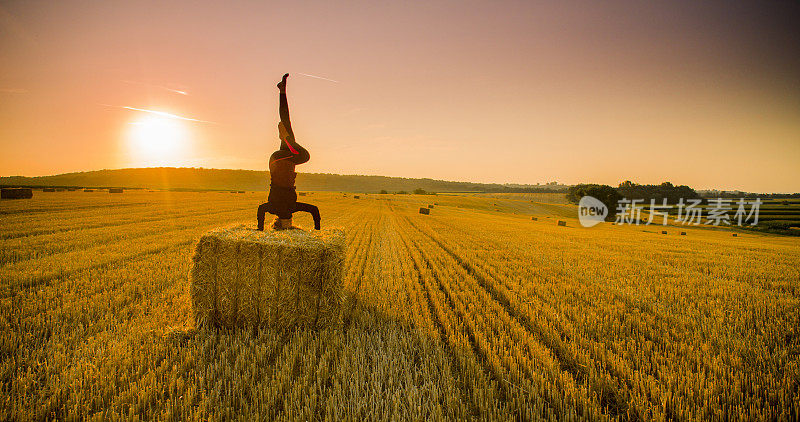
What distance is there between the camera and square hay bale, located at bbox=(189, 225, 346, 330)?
13.5 feet

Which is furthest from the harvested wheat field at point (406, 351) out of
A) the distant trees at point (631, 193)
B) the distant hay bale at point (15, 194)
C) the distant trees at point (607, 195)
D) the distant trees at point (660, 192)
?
the distant trees at point (660, 192)

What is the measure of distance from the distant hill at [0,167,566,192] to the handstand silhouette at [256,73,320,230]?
99.7 meters

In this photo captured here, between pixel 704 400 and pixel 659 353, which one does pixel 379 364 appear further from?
pixel 659 353

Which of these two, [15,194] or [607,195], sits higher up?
[607,195]

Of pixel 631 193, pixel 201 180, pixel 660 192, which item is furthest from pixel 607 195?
pixel 201 180

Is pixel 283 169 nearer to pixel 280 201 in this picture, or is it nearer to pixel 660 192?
pixel 280 201

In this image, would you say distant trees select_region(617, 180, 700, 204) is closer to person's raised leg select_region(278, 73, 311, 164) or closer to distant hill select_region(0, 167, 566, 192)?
distant hill select_region(0, 167, 566, 192)

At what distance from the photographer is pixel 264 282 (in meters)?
4.16

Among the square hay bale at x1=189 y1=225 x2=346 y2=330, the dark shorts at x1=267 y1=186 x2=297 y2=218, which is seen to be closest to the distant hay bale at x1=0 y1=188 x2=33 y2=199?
the square hay bale at x1=189 y1=225 x2=346 y2=330

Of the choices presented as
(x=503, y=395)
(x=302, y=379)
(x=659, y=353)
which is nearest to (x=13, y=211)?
(x=302, y=379)

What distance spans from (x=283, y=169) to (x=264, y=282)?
68.9 inches

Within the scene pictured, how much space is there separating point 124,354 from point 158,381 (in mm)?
720

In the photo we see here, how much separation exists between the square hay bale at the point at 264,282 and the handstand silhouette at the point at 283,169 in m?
0.73

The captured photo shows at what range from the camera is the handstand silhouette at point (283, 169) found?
15.4ft
